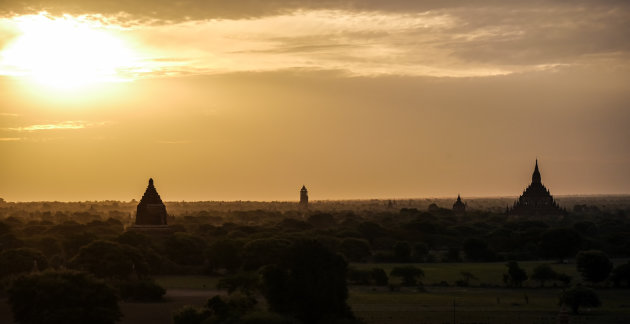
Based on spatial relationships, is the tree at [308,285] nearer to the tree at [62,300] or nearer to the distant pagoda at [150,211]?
the tree at [62,300]

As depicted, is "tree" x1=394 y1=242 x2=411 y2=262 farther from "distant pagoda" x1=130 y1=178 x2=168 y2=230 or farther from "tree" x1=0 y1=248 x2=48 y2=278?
"tree" x1=0 y1=248 x2=48 y2=278

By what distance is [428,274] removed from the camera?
319ft

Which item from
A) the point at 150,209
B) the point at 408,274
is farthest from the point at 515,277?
the point at 150,209

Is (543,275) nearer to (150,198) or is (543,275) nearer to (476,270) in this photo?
(476,270)

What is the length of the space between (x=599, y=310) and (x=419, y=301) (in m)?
12.5

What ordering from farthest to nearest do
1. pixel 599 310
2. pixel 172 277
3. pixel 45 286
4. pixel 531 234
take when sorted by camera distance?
pixel 531 234
pixel 172 277
pixel 599 310
pixel 45 286

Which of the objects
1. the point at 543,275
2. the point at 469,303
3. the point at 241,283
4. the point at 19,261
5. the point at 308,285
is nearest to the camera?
the point at 308,285

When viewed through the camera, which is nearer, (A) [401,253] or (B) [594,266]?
(B) [594,266]

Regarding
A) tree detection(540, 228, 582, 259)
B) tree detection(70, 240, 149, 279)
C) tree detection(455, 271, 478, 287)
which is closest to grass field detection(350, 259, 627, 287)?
tree detection(455, 271, 478, 287)

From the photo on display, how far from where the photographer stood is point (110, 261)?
85500 millimetres

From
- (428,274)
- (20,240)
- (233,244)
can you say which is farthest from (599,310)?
(20,240)

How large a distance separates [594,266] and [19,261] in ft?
161

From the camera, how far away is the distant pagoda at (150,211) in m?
115

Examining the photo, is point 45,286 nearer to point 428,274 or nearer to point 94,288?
point 94,288
